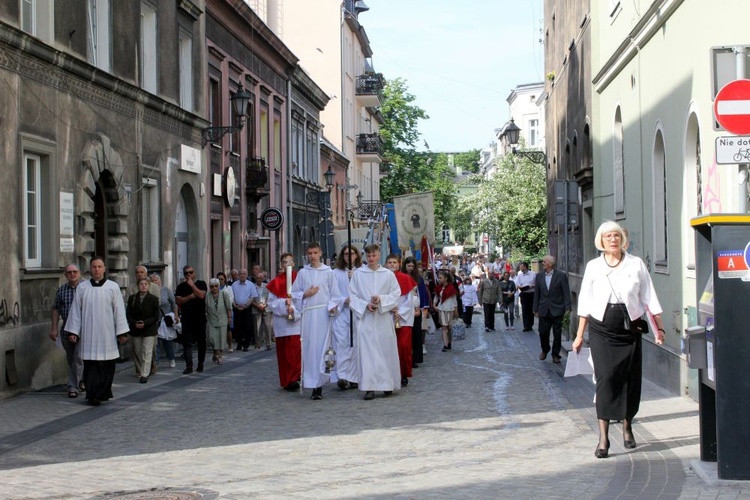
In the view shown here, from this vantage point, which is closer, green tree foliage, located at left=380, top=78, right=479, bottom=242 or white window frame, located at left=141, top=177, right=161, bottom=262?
white window frame, located at left=141, top=177, right=161, bottom=262

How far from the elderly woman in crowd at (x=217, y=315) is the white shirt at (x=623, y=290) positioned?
11697 mm

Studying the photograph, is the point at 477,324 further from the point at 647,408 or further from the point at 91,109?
the point at 647,408

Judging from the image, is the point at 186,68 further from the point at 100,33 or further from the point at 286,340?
the point at 286,340

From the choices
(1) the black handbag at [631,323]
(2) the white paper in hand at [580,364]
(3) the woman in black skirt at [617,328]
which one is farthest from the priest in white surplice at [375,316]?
(1) the black handbag at [631,323]

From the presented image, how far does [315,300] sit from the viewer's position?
49.6ft

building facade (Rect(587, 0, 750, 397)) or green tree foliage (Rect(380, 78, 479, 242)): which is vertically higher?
green tree foliage (Rect(380, 78, 479, 242))

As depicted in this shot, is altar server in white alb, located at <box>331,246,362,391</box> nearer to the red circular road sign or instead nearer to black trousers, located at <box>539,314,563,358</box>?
black trousers, located at <box>539,314,563,358</box>

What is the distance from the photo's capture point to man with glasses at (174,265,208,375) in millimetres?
17859

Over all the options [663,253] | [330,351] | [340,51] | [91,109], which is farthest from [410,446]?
[340,51]

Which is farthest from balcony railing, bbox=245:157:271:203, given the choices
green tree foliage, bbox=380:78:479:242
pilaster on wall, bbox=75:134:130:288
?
green tree foliage, bbox=380:78:479:242

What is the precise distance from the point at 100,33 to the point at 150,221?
4.27 meters

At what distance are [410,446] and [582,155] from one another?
1605 centimetres

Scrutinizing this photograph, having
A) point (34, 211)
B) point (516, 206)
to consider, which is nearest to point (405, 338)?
point (34, 211)

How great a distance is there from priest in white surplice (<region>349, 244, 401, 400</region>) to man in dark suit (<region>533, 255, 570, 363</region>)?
5162 mm
